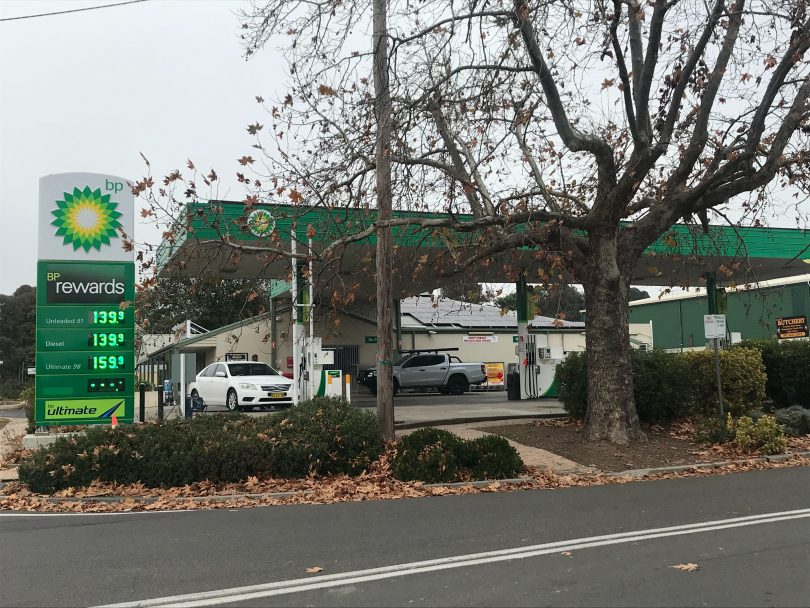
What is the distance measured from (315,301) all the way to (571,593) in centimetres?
830

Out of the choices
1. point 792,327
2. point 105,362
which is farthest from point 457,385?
point 105,362

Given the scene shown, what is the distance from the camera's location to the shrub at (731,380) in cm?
1499

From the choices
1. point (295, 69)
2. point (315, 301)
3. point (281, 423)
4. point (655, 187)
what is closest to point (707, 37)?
point (655, 187)

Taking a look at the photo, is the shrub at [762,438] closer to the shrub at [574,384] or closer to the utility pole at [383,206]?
the shrub at [574,384]

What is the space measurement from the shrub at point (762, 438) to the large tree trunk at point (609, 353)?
71.1 inches

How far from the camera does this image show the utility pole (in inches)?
452

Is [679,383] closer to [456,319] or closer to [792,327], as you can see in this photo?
[792,327]

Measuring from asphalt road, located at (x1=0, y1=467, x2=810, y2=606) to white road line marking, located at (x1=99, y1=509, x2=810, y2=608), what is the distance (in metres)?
0.02

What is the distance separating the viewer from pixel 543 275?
12.5 m

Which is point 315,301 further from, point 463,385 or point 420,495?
point 463,385

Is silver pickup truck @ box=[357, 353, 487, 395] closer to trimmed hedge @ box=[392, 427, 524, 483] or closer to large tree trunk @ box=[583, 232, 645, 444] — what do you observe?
large tree trunk @ box=[583, 232, 645, 444]

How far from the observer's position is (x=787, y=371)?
675 inches

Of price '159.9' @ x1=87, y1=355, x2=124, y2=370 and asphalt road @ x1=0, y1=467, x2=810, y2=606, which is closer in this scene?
asphalt road @ x1=0, y1=467, x2=810, y2=606

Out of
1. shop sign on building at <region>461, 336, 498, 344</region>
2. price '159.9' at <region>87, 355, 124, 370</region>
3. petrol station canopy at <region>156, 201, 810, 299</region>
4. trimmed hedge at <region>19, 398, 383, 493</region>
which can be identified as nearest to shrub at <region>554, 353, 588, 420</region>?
petrol station canopy at <region>156, 201, 810, 299</region>
